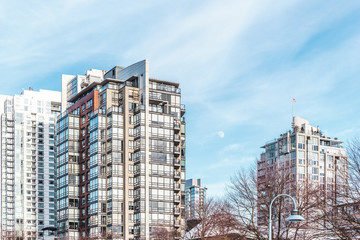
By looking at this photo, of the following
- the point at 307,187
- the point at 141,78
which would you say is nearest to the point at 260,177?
the point at 307,187

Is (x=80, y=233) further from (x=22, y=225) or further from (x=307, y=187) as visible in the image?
(x=307, y=187)

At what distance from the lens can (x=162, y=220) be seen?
4633 inches

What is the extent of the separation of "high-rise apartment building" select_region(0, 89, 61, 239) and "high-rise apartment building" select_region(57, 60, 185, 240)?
55.6 metres

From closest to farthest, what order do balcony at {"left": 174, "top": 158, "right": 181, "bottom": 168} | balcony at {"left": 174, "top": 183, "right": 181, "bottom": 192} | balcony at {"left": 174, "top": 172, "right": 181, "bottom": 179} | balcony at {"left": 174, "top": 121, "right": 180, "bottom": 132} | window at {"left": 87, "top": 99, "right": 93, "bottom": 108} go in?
balcony at {"left": 174, "top": 183, "right": 181, "bottom": 192} → balcony at {"left": 174, "top": 172, "right": 181, "bottom": 179} → balcony at {"left": 174, "top": 158, "right": 181, "bottom": 168} → balcony at {"left": 174, "top": 121, "right": 180, "bottom": 132} → window at {"left": 87, "top": 99, "right": 93, "bottom": 108}

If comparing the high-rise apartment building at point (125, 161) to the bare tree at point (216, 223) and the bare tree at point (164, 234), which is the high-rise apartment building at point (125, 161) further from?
the bare tree at point (216, 223)

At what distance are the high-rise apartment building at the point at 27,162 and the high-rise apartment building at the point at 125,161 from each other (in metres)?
55.6

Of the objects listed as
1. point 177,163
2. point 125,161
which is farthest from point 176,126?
point 125,161

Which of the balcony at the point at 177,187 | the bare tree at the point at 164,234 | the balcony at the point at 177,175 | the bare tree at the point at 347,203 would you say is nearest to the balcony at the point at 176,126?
the balcony at the point at 177,175

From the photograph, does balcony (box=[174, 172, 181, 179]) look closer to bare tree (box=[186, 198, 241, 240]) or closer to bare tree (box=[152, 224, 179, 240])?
bare tree (box=[152, 224, 179, 240])

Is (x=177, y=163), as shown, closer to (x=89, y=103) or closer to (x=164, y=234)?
(x=89, y=103)

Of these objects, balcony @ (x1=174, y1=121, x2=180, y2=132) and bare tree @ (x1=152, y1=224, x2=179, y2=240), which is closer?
bare tree @ (x1=152, y1=224, x2=179, y2=240)

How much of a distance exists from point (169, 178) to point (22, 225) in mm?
77899

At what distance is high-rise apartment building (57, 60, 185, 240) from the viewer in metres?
117

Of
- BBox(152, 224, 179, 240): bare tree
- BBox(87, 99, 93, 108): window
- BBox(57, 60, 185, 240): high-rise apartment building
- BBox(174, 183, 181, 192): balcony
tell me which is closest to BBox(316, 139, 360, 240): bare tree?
BBox(152, 224, 179, 240): bare tree
